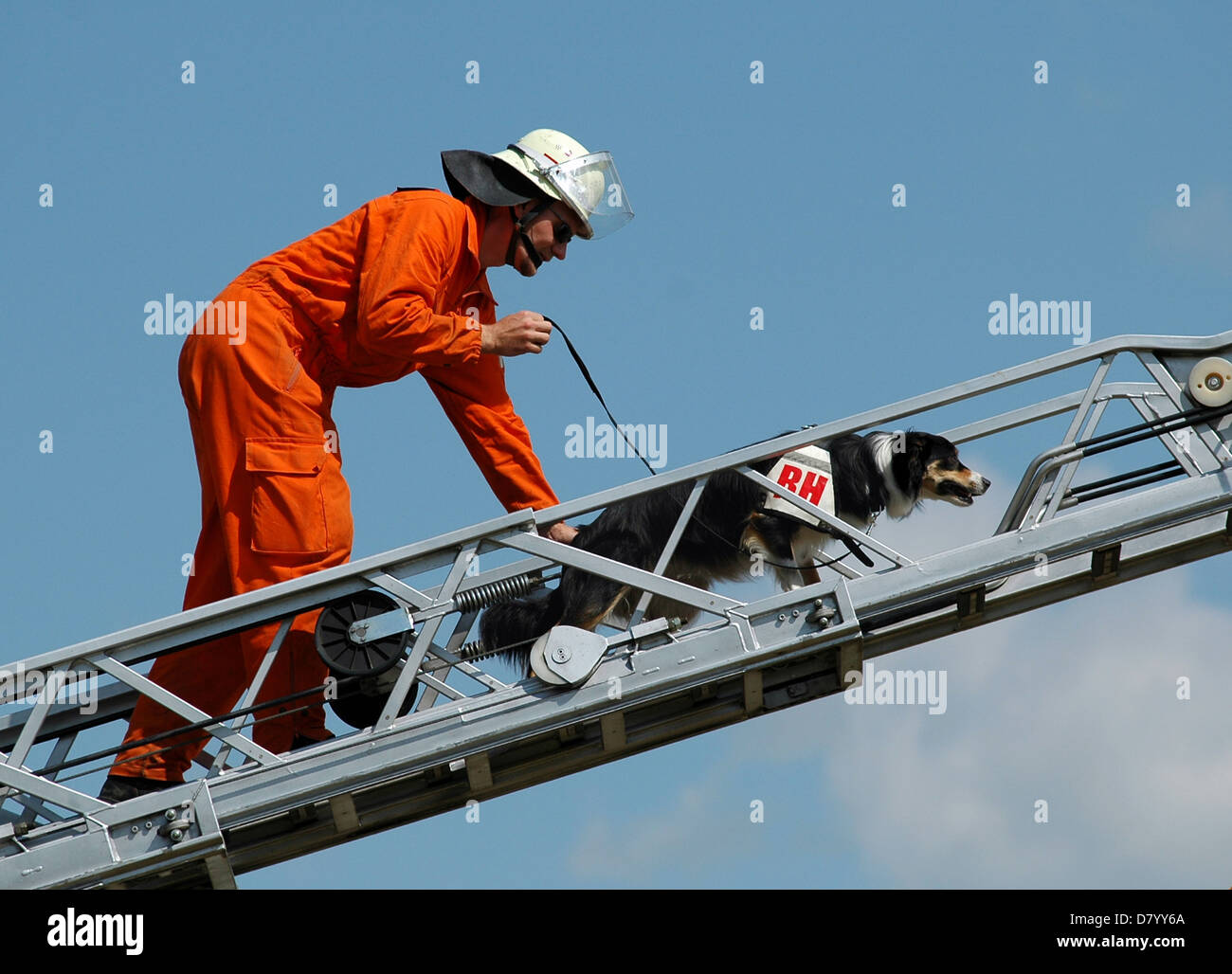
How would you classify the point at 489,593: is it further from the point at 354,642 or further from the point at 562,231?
the point at 562,231

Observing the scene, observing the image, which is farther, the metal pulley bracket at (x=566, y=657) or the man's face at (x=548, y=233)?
the man's face at (x=548, y=233)

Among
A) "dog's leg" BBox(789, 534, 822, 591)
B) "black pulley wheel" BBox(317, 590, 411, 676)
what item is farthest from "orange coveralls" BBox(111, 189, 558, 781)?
"dog's leg" BBox(789, 534, 822, 591)

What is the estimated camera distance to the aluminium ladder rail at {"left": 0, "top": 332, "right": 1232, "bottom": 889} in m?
8.10

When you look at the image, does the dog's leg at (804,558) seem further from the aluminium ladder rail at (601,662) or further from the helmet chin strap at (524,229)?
the helmet chin strap at (524,229)

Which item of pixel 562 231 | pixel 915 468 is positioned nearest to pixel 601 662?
pixel 562 231

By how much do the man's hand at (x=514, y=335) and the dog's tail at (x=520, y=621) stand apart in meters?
1.26

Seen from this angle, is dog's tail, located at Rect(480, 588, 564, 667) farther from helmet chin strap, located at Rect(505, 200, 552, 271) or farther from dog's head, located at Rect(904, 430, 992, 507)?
dog's head, located at Rect(904, 430, 992, 507)

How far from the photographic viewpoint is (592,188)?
32.0 feet

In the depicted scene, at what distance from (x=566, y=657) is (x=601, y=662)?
0.16 metres

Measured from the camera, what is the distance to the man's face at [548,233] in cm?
964

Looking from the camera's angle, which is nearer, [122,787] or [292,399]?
[122,787]

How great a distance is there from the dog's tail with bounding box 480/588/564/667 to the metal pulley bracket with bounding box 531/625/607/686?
1.13 meters

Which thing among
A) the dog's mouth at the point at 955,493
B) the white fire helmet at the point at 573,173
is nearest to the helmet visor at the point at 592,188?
the white fire helmet at the point at 573,173
